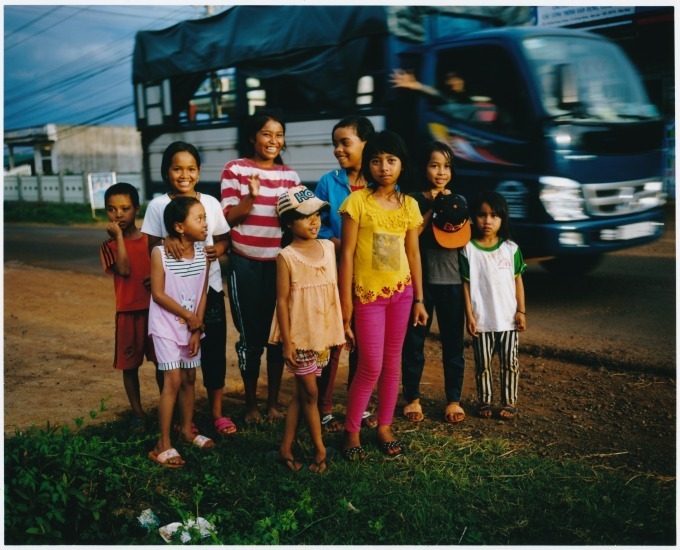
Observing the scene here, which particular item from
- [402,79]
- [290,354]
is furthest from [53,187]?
[290,354]

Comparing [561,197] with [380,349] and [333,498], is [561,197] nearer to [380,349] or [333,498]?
[380,349]

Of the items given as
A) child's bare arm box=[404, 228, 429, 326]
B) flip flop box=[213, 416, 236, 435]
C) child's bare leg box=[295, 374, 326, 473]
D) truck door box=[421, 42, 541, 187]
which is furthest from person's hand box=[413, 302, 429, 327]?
truck door box=[421, 42, 541, 187]

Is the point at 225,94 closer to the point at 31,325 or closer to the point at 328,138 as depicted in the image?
the point at 328,138

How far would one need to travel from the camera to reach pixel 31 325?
19.9ft

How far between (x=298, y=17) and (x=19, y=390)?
5425 mm

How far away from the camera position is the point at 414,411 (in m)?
3.73

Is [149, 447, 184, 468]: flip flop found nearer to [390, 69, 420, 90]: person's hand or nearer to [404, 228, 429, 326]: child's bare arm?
[404, 228, 429, 326]: child's bare arm

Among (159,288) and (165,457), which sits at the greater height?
(159,288)

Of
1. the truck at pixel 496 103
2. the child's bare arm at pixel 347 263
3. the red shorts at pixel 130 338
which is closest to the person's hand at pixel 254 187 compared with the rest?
the child's bare arm at pixel 347 263

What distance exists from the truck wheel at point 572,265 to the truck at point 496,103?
16 millimetres

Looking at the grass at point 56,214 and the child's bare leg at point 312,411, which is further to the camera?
the grass at point 56,214

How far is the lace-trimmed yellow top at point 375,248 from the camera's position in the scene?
310 cm

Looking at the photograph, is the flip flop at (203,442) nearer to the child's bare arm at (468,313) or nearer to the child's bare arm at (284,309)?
the child's bare arm at (284,309)

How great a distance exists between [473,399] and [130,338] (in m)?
2.08
